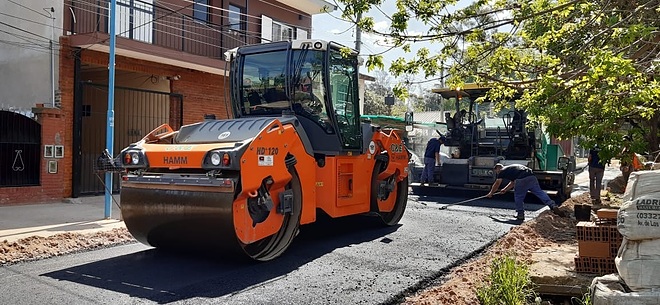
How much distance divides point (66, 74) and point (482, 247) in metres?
8.70

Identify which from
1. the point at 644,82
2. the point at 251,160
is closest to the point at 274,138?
the point at 251,160

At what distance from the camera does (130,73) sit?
45.6ft

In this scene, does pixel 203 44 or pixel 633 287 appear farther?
pixel 203 44

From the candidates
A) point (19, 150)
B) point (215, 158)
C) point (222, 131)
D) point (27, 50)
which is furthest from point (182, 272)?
point (27, 50)

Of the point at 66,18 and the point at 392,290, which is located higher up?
the point at 66,18

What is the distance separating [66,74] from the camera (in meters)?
11.3

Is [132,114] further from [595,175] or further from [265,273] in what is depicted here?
[595,175]

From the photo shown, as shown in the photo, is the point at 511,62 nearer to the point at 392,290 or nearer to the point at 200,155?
the point at 392,290

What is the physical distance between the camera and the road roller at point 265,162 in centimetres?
580

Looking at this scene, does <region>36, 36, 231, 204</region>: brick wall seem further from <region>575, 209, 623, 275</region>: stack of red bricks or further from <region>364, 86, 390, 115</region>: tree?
<region>364, 86, 390, 115</region>: tree

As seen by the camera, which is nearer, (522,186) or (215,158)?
(215,158)

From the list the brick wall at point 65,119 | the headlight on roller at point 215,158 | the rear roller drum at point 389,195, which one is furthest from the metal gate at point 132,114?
the headlight on roller at point 215,158

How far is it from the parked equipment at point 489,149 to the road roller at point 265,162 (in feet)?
17.3

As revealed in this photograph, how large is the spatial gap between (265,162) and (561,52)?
12.1 ft
